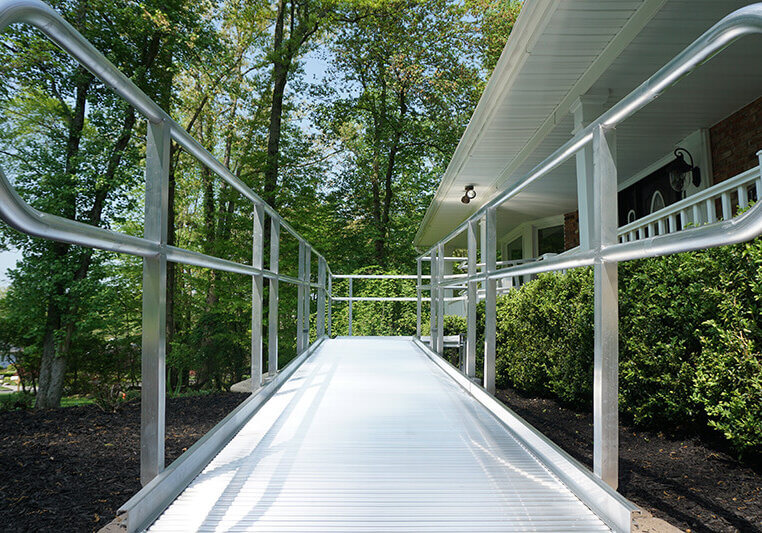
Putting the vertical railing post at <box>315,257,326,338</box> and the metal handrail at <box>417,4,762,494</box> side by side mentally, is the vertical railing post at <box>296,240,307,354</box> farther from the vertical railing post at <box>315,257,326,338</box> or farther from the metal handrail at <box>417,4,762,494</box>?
the metal handrail at <box>417,4,762,494</box>

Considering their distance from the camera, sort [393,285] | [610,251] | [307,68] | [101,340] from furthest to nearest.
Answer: [307,68], [393,285], [101,340], [610,251]

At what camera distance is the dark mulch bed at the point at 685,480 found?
2188 millimetres

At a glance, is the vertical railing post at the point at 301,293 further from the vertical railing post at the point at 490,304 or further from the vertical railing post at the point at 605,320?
the vertical railing post at the point at 605,320

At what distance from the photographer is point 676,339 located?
306 centimetres

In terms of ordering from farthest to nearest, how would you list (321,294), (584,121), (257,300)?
(321,294), (584,121), (257,300)

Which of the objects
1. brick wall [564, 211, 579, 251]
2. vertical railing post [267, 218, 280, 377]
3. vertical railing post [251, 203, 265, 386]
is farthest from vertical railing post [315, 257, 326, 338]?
brick wall [564, 211, 579, 251]

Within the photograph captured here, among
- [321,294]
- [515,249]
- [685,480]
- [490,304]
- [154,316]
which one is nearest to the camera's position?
[154,316]

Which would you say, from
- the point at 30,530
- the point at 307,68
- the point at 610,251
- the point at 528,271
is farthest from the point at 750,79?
the point at 307,68

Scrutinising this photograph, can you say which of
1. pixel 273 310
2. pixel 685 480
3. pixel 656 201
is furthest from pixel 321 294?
pixel 685 480

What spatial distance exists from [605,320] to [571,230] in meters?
9.32

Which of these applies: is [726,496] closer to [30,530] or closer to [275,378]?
[275,378]

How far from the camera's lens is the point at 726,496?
A: 2.37 meters

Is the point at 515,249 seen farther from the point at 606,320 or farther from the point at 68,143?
the point at 606,320

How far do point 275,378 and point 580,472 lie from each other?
221 centimetres
